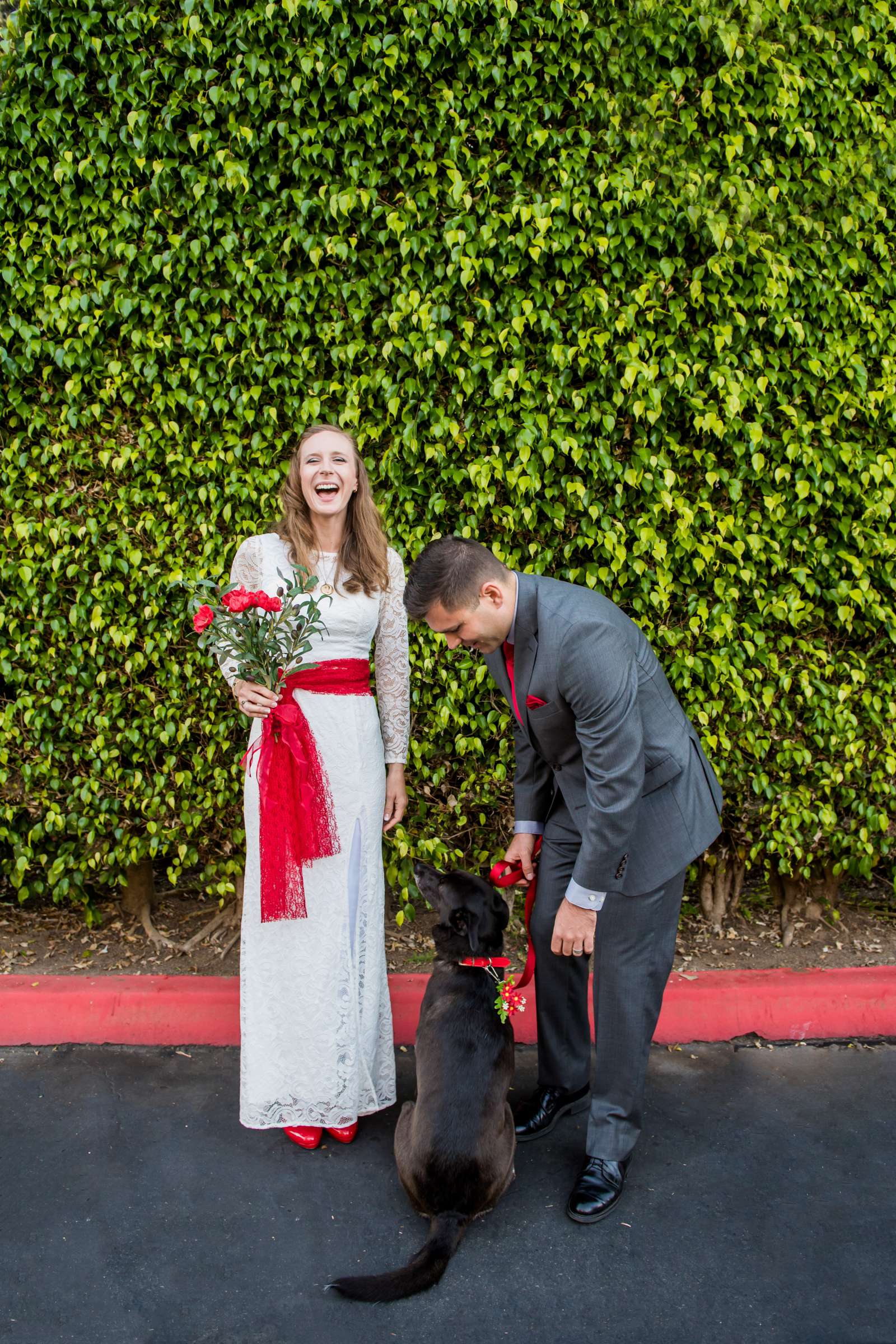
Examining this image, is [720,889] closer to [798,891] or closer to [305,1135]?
[798,891]

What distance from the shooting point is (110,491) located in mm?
3939

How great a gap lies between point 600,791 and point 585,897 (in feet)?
1.07

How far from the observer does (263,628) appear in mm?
2908

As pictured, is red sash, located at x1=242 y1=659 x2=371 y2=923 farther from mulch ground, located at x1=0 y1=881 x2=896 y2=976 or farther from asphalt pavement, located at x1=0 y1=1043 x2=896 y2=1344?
mulch ground, located at x1=0 y1=881 x2=896 y2=976

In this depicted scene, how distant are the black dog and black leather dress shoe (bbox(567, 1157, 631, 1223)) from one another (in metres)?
0.22

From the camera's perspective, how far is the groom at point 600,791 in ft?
8.39

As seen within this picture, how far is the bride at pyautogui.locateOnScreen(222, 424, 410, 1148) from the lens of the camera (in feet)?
10.2

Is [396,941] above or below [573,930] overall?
below

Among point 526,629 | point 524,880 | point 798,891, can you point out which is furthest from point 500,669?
point 798,891

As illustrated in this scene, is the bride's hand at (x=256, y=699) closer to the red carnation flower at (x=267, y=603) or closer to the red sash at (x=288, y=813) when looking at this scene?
the red sash at (x=288, y=813)

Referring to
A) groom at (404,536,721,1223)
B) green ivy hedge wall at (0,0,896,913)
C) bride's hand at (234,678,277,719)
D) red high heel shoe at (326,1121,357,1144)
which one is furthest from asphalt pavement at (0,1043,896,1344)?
bride's hand at (234,678,277,719)

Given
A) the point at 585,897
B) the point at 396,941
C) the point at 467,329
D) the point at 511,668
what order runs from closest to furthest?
the point at 585,897
the point at 511,668
the point at 467,329
the point at 396,941

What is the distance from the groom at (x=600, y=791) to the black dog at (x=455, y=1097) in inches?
11.0

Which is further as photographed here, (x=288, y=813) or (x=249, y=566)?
(x=249, y=566)
